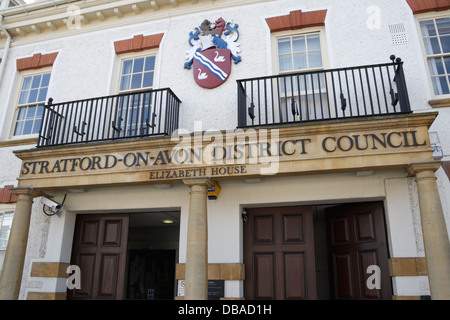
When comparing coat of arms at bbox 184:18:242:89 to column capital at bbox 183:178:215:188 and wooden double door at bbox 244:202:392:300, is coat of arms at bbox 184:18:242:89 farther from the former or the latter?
wooden double door at bbox 244:202:392:300

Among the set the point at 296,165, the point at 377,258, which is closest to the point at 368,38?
the point at 296,165

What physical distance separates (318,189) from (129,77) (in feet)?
14.6

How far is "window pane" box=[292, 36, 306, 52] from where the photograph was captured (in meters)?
6.82

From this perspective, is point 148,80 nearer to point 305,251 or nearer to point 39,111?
point 39,111

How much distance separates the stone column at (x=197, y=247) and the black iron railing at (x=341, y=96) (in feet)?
4.11

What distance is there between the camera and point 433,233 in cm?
437

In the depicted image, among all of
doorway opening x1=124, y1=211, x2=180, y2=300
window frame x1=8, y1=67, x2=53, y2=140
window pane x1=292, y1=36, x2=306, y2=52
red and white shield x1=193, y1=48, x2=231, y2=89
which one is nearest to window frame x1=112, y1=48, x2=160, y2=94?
red and white shield x1=193, y1=48, x2=231, y2=89

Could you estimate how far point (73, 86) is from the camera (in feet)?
25.1

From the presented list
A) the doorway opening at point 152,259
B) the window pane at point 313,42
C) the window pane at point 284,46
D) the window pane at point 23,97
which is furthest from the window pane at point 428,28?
the window pane at point 23,97

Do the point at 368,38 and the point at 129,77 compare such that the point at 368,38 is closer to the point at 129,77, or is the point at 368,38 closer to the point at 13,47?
the point at 129,77

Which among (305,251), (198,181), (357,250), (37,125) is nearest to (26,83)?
(37,125)

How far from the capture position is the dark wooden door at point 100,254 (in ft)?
21.2

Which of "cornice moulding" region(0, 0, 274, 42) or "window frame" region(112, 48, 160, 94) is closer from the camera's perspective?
"window frame" region(112, 48, 160, 94)

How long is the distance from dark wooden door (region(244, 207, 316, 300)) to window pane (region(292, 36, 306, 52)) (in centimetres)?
296
